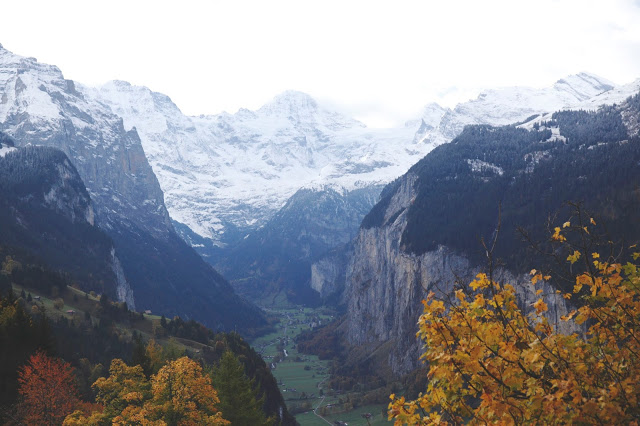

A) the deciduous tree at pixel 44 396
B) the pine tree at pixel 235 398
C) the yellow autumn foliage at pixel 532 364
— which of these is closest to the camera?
the yellow autumn foliage at pixel 532 364

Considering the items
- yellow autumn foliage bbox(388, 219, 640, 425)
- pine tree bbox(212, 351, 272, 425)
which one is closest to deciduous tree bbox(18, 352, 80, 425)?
pine tree bbox(212, 351, 272, 425)

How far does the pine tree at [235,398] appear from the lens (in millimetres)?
53344

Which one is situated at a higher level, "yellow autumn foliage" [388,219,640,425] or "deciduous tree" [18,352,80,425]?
"yellow autumn foliage" [388,219,640,425]

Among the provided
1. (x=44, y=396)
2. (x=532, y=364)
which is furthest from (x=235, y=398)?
(x=532, y=364)

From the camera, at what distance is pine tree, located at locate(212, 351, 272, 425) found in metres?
53.3

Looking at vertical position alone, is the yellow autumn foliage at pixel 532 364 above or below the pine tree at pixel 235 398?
above

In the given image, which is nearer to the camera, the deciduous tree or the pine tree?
the deciduous tree

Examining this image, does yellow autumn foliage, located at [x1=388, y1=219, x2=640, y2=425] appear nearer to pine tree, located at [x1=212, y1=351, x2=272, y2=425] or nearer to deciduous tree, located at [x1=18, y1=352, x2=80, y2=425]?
deciduous tree, located at [x1=18, y1=352, x2=80, y2=425]

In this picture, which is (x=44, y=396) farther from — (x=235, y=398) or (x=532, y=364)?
(x=532, y=364)

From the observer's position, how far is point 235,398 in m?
54.2

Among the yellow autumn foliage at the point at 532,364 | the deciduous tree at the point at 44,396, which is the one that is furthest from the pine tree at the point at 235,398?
the yellow autumn foliage at the point at 532,364

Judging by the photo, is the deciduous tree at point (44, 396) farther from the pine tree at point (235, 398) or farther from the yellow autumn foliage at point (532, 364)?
the yellow autumn foliage at point (532, 364)

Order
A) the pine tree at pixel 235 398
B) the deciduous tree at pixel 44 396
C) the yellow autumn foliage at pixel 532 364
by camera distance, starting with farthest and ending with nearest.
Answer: the pine tree at pixel 235 398, the deciduous tree at pixel 44 396, the yellow autumn foliage at pixel 532 364

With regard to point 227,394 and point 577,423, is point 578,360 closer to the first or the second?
point 577,423
